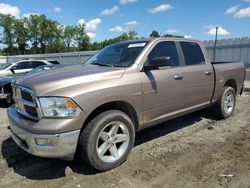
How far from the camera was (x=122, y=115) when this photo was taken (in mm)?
4098

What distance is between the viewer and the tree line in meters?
79.1

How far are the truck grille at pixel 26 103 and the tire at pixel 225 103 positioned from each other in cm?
438

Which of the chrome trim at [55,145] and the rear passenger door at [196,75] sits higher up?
the rear passenger door at [196,75]

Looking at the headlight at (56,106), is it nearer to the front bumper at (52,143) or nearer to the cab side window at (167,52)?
the front bumper at (52,143)

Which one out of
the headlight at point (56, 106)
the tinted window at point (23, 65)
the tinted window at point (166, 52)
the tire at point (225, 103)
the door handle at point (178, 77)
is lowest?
the tire at point (225, 103)

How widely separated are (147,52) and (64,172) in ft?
7.56

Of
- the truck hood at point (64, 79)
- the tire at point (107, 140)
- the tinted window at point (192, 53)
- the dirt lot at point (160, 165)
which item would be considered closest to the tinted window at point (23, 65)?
the dirt lot at point (160, 165)

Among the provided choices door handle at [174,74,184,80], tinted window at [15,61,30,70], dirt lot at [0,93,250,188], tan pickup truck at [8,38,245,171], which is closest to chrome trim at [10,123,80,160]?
tan pickup truck at [8,38,245,171]

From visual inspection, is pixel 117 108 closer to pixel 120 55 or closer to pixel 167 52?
pixel 120 55

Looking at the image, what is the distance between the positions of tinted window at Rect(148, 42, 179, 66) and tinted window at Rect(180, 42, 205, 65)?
32cm

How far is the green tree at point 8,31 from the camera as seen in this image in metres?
78.8

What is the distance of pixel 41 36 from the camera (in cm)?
8219

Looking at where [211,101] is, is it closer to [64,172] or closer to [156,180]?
[156,180]

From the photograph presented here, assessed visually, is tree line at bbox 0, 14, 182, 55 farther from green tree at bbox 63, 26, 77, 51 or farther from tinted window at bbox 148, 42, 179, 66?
tinted window at bbox 148, 42, 179, 66
